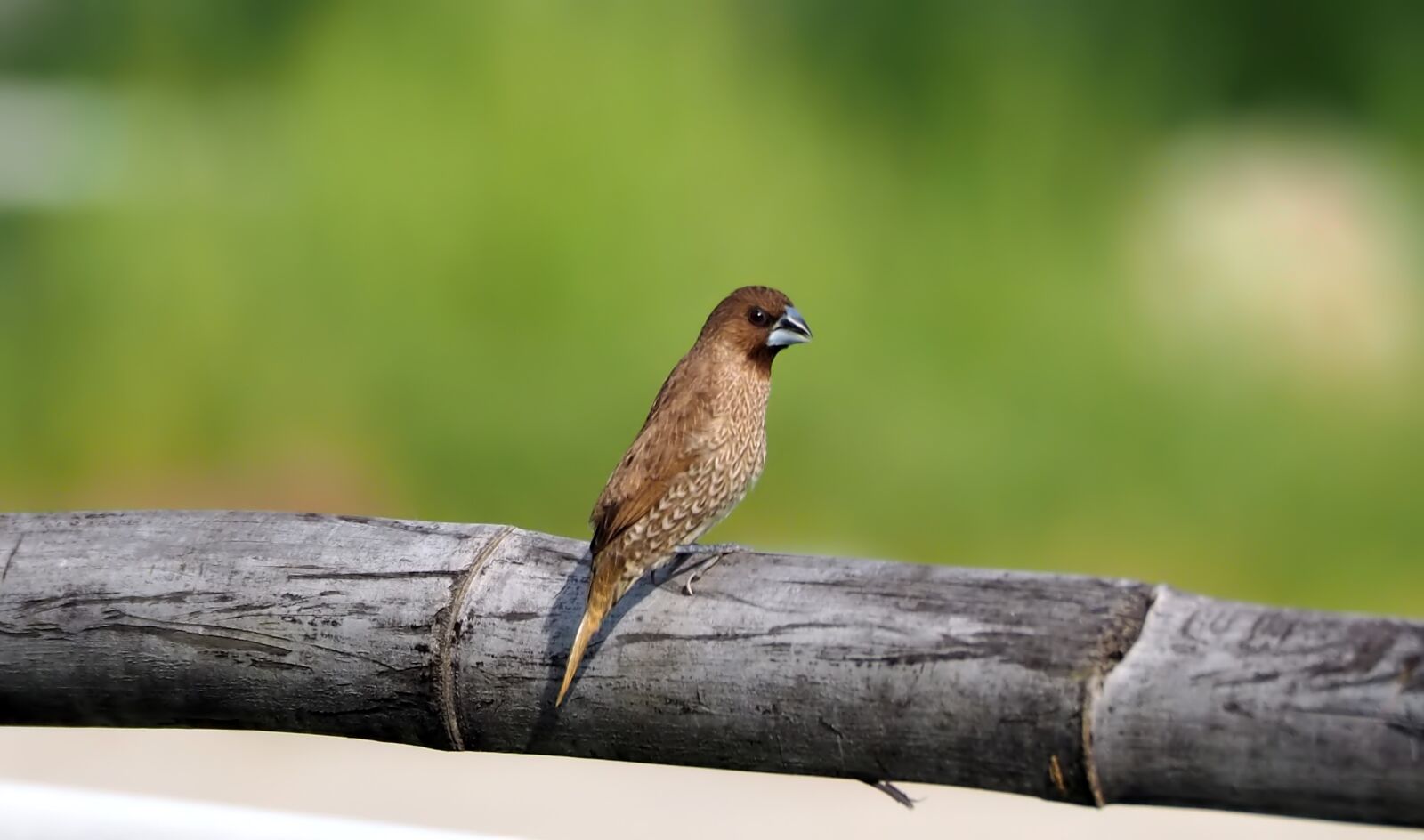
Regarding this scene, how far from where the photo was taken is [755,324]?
9.12 feet

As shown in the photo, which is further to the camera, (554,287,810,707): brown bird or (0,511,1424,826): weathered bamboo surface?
(554,287,810,707): brown bird

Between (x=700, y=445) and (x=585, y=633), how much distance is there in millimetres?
657

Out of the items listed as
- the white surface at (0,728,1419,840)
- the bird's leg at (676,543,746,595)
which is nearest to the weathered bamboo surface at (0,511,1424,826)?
the bird's leg at (676,543,746,595)

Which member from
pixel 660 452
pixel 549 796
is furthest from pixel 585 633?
pixel 549 796

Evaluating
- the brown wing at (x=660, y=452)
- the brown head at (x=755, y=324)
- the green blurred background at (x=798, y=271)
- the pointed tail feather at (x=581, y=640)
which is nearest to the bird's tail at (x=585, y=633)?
the pointed tail feather at (x=581, y=640)

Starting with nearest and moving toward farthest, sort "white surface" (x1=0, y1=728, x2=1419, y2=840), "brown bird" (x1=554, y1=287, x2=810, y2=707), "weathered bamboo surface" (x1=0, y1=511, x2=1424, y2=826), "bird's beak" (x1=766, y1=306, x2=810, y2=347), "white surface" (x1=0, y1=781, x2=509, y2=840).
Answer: "weathered bamboo surface" (x1=0, y1=511, x2=1424, y2=826) < "white surface" (x1=0, y1=781, x2=509, y2=840) < "brown bird" (x1=554, y1=287, x2=810, y2=707) < "bird's beak" (x1=766, y1=306, x2=810, y2=347) < "white surface" (x1=0, y1=728, x2=1419, y2=840)

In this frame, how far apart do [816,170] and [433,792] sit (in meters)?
2.43

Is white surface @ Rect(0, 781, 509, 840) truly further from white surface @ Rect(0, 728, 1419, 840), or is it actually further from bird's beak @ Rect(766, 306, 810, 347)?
white surface @ Rect(0, 728, 1419, 840)

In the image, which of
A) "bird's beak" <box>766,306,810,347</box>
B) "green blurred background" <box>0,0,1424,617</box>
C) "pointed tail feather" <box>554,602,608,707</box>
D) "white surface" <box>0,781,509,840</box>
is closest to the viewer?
"pointed tail feather" <box>554,602,608,707</box>

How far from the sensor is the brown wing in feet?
7.90

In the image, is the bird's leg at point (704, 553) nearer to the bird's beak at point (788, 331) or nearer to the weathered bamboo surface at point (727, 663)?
the weathered bamboo surface at point (727, 663)

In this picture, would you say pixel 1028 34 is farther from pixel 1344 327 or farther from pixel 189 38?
pixel 189 38

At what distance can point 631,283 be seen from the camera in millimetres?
5688

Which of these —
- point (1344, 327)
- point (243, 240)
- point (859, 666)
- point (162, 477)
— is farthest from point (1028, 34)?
point (859, 666)
